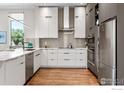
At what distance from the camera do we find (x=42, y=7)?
793cm

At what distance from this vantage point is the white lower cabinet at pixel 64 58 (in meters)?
7.64

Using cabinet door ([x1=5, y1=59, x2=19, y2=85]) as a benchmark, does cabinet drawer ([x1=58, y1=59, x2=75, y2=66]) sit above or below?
below

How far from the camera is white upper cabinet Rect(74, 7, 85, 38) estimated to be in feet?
25.9

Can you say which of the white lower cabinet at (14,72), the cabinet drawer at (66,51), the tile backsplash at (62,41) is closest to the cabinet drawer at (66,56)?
the cabinet drawer at (66,51)

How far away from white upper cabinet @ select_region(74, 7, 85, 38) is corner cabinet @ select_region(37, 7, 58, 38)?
2.67 feet

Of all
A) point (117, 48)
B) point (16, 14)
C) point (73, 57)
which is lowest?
point (73, 57)

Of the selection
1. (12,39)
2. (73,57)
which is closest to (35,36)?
(12,39)

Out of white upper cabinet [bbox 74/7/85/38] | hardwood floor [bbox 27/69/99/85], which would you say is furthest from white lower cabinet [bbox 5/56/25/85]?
white upper cabinet [bbox 74/7/85/38]

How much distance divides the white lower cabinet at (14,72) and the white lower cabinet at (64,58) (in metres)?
3.53

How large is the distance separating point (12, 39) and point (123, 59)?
6.34 metres

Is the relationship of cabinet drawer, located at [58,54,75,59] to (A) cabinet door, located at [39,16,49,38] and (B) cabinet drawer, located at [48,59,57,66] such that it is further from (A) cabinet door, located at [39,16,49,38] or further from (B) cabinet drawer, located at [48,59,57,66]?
(A) cabinet door, located at [39,16,49,38]

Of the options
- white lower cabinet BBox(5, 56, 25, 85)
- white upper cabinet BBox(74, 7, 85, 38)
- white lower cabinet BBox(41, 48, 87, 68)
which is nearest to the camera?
white lower cabinet BBox(5, 56, 25, 85)
